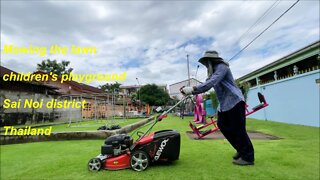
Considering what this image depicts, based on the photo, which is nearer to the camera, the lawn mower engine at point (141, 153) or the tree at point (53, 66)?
the lawn mower engine at point (141, 153)

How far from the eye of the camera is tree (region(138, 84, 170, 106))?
40728 millimetres

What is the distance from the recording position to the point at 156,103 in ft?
134

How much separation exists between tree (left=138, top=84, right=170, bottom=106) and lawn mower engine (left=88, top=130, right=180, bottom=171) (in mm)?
37265

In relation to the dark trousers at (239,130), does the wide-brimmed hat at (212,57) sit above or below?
above

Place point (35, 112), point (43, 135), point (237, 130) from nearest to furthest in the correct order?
point (237, 130)
point (43, 135)
point (35, 112)

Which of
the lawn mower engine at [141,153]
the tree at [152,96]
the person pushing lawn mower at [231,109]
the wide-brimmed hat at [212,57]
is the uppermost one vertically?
the tree at [152,96]

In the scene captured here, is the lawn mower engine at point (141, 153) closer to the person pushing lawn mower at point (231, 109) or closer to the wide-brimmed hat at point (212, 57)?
the person pushing lawn mower at point (231, 109)

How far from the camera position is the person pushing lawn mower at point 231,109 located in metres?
3.02

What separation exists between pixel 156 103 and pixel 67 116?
84.0ft

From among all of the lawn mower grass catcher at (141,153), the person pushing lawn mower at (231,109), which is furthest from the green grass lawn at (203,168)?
the person pushing lawn mower at (231,109)

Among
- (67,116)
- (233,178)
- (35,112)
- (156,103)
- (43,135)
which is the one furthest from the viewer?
(156,103)

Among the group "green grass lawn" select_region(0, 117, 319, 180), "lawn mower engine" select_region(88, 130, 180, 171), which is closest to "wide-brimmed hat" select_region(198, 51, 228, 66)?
"lawn mower engine" select_region(88, 130, 180, 171)

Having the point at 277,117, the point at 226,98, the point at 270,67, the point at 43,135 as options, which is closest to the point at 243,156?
the point at 226,98

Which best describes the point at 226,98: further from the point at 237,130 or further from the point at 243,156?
the point at 243,156
